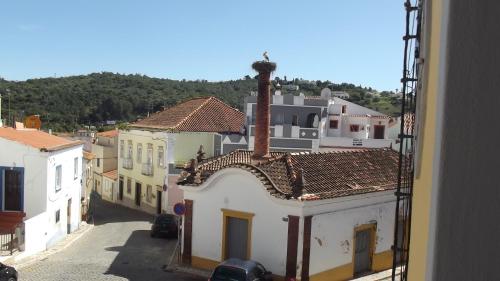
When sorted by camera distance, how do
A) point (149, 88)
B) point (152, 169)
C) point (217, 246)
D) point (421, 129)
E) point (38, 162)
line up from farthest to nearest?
point (149, 88) → point (152, 169) → point (38, 162) → point (217, 246) → point (421, 129)

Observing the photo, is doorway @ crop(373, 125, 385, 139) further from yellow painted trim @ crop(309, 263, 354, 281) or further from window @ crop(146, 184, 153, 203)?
yellow painted trim @ crop(309, 263, 354, 281)

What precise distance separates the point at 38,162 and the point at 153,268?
743 centimetres

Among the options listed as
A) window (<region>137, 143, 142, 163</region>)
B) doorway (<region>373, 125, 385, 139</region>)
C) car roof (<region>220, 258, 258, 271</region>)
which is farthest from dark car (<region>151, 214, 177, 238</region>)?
doorway (<region>373, 125, 385, 139</region>)

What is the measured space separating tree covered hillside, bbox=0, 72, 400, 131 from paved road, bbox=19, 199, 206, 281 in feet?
144

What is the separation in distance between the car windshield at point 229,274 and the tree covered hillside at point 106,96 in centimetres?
5672

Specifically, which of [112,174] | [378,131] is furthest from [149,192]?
[378,131]

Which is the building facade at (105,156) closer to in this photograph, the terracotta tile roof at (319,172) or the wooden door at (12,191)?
the wooden door at (12,191)

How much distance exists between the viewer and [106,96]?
8444 cm

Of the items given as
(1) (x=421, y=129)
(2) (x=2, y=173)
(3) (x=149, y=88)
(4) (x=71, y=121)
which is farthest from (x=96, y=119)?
(1) (x=421, y=129)

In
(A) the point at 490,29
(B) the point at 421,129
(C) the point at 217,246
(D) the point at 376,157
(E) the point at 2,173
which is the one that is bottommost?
(C) the point at 217,246

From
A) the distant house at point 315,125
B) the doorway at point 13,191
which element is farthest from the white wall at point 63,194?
the distant house at point 315,125

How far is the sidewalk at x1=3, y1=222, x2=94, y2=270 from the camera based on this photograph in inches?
712

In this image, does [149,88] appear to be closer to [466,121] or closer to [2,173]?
[2,173]

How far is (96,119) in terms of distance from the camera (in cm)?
8069
